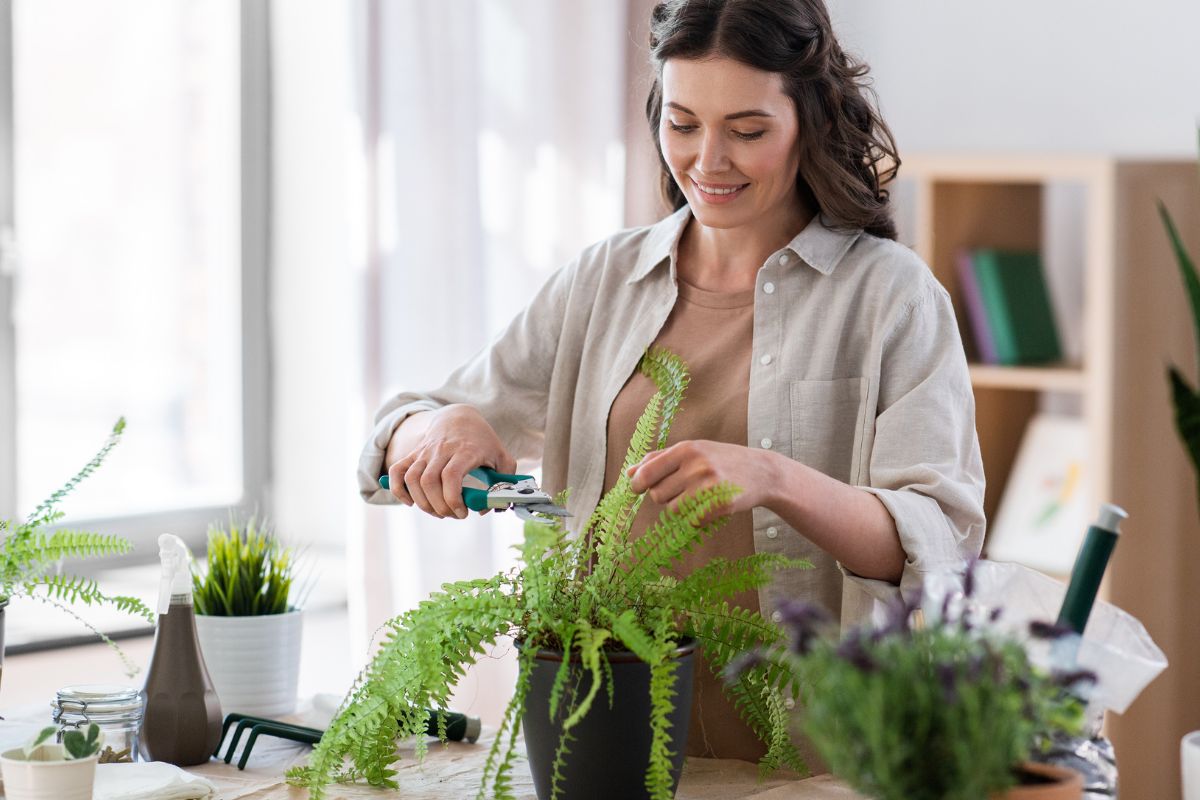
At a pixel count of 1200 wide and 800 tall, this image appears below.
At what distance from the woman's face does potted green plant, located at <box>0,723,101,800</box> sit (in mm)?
882

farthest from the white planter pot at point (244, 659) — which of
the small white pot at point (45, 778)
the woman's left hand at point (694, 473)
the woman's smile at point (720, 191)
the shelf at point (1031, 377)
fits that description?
the shelf at point (1031, 377)

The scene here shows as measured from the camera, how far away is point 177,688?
54.6 inches

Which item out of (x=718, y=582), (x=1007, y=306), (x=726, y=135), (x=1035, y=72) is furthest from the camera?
(x=1035, y=72)

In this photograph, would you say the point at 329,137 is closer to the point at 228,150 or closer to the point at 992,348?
the point at 228,150

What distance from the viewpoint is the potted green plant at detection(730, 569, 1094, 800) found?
0.83 m

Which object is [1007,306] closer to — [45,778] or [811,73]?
[811,73]

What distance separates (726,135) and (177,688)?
85 centimetres

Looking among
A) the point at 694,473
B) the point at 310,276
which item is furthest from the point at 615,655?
the point at 310,276

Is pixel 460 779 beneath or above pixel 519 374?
beneath

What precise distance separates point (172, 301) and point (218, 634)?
1498mm

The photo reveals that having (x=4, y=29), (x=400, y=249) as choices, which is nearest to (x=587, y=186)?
(x=400, y=249)

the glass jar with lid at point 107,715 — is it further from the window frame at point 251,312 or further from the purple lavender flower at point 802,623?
A: the window frame at point 251,312

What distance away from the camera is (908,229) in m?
3.42

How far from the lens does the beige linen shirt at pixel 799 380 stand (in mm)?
1467
